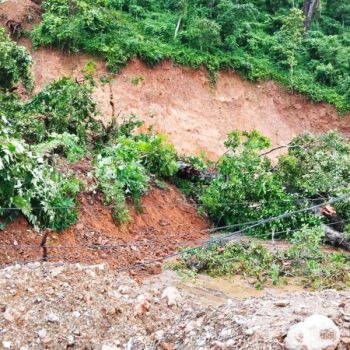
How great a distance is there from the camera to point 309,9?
72.4 ft

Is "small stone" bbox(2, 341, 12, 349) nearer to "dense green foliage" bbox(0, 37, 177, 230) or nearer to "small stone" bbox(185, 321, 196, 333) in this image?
"small stone" bbox(185, 321, 196, 333)

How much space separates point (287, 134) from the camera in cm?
1980

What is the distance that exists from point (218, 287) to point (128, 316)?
3.68 metres

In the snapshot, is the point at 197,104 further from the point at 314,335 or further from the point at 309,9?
the point at 314,335

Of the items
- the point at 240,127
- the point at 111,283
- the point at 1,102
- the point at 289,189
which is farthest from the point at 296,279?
the point at 240,127

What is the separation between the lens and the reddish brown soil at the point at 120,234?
881 cm

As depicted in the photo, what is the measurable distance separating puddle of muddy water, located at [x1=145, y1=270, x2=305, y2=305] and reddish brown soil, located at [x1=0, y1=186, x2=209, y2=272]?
0.46 m

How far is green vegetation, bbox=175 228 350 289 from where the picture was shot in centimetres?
947

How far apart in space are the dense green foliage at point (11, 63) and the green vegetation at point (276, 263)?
19.3ft

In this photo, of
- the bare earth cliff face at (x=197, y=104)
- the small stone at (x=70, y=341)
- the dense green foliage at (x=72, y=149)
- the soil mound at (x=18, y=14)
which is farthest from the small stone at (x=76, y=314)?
the soil mound at (x=18, y=14)

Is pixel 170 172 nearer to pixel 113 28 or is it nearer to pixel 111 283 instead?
pixel 111 283

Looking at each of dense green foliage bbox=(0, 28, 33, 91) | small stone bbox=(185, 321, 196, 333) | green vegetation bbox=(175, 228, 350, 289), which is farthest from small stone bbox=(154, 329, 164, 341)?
dense green foliage bbox=(0, 28, 33, 91)

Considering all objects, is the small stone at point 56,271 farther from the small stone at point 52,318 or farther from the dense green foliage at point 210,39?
the dense green foliage at point 210,39

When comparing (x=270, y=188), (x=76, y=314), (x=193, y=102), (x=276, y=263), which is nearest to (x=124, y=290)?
(x=76, y=314)
